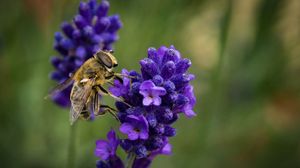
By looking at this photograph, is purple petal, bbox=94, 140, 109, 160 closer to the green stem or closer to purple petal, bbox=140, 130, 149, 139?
purple petal, bbox=140, 130, 149, 139

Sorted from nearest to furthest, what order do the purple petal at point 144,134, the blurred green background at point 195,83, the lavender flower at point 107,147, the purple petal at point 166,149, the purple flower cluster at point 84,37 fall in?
the purple petal at point 144,134 → the lavender flower at point 107,147 → the purple petal at point 166,149 → the purple flower cluster at point 84,37 → the blurred green background at point 195,83

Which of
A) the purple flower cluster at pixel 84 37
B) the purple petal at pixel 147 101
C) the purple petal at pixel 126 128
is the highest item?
the purple flower cluster at pixel 84 37

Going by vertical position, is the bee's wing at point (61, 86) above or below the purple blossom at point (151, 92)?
above

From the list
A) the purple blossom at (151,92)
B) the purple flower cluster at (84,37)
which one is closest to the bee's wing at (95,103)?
the purple blossom at (151,92)

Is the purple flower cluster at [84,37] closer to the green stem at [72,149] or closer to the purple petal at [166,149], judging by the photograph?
the green stem at [72,149]

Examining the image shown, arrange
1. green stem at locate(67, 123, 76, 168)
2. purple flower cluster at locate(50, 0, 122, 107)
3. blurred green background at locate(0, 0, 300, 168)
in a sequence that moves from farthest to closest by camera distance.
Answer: blurred green background at locate(0, 0, 300, 168), green stem at locate(67, 123, 76, 168), purple flower cluster at locate(50, 0, 122, 107)

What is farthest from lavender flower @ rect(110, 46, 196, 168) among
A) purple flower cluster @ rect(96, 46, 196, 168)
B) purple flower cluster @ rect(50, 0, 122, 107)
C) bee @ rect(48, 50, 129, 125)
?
purple flower cluster @ rect(50, 0, 122, 107)

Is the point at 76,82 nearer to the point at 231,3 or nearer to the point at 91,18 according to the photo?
the point at 91,18

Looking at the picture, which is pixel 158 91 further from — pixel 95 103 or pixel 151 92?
pixel 95 103
